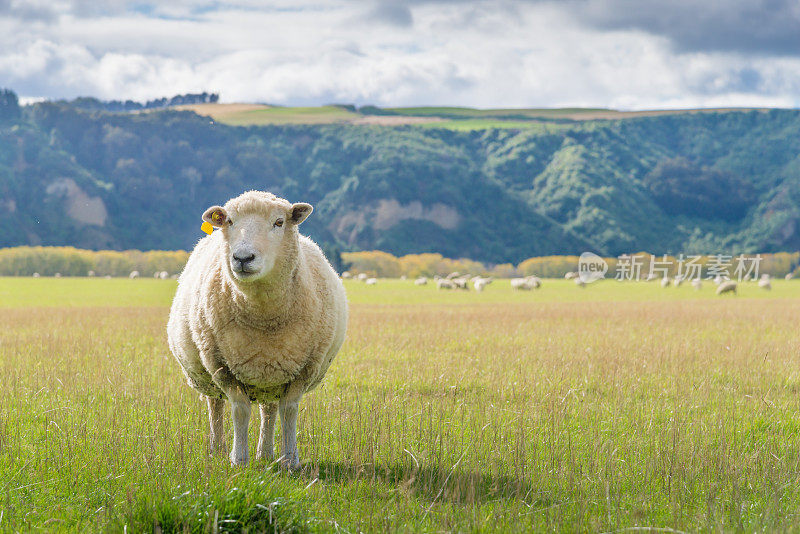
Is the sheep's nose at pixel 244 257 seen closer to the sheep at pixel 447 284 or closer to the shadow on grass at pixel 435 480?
the shadow on grass at pixel 435 480

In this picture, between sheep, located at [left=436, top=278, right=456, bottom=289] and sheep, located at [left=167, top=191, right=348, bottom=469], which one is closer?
sheep, located at [left=167, top=191, right=348, bottom=469]

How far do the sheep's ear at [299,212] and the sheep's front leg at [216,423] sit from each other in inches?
87.6

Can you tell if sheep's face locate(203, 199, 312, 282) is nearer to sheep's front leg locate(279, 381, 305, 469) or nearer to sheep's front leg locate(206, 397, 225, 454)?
sheep's front leg locate(279, 381, 305, 469)

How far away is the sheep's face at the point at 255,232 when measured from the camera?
5965 millimetres

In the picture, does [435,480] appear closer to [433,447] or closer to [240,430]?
[433,447]

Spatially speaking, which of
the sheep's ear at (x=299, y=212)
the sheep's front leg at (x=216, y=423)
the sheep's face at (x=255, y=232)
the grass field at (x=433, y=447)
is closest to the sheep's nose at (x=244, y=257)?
the sheep's face at (x=255, y=232)

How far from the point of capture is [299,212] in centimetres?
651

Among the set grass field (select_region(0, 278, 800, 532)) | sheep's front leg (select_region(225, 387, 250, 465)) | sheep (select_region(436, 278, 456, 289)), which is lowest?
sheep (select_region(436, 278, 456, 289))

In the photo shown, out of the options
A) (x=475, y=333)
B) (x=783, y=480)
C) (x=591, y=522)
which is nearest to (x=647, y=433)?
(x=783, y=480)

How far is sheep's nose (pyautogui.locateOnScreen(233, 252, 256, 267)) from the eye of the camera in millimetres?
5926

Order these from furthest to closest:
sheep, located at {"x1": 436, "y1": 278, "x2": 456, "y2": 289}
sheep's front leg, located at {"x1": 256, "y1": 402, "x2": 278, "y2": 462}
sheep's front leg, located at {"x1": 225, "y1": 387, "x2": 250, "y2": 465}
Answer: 1. sheep, located at {"x1": 436, "y1": 278, "x2": 456, "y2": 289}
2. sheep's front leg, located at {"x1": 256, "y1": 402, "x2": 278, "y2": 462}
3. sheep's front leg, located at {"x1": 225, "y1": 387, "x2": 250, "y2": 465}

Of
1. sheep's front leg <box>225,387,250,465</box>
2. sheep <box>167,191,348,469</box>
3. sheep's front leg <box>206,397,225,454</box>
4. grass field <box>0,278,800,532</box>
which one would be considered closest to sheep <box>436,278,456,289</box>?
grass field <box>0,278,800,532</box>

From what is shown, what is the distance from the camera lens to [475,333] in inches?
728

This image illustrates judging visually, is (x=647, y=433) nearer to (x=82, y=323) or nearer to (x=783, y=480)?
(x=783, y=480)
